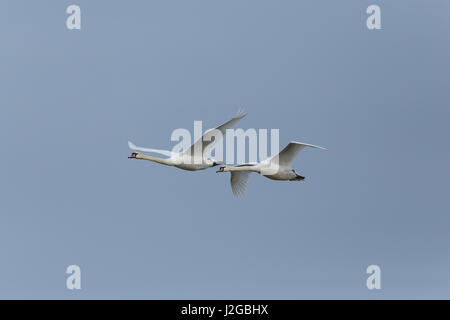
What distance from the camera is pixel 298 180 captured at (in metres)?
47.5

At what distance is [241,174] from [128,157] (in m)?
4.69

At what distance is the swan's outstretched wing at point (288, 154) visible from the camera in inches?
1821

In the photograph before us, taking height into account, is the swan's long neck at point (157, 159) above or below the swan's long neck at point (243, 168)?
above

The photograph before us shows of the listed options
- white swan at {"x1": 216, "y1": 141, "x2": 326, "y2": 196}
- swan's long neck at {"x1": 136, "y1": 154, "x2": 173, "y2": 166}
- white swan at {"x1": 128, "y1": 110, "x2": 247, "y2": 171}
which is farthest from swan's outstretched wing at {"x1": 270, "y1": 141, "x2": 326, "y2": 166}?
swan's long neck at {"x1": 136, "y1": 154, "x2": 173, "y2": 166}

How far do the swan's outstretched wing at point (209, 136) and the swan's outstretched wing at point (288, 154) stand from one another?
2066 mm

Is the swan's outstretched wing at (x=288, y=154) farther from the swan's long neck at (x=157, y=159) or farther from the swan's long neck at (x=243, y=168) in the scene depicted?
the swan's long neck at (x=157, y=159)

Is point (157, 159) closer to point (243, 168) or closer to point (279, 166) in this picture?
point (243, 168)

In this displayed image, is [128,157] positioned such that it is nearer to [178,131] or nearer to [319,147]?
[178,131]

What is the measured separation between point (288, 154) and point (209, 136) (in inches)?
118

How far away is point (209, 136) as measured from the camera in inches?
1799

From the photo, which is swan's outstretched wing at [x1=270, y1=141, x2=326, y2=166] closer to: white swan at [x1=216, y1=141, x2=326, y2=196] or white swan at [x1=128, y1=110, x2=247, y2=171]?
white swan at [x1=216, y1=141, x2=326, y2=196]

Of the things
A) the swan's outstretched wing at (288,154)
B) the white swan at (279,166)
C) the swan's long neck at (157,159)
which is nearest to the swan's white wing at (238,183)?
the white swan at (279,166)

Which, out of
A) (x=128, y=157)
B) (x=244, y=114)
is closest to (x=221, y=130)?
(x=244, y=114)

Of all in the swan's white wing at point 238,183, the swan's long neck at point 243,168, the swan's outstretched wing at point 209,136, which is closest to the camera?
the swan's outstretched wing at point 209,136
